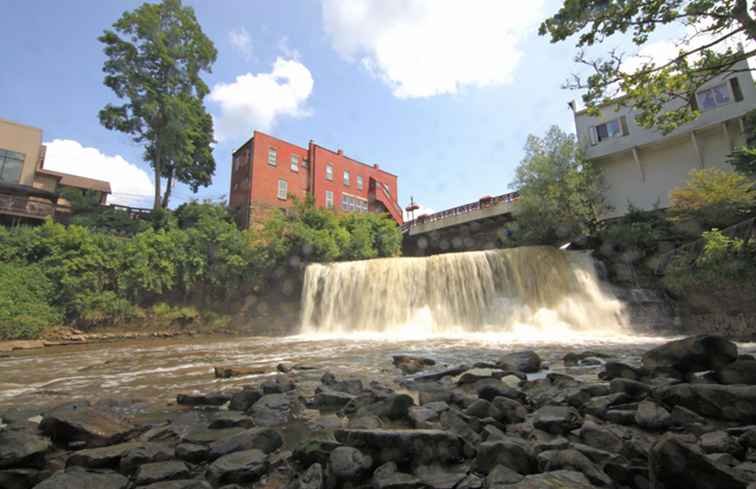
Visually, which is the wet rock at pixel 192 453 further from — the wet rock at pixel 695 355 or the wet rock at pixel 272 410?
the wet rock at pixel 695 355

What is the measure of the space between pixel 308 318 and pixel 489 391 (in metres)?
16.0

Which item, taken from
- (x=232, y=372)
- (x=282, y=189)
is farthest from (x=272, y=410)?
(x=282, y=189)

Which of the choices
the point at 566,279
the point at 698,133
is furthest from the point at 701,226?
the point at 698,133

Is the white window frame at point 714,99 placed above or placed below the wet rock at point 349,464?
above

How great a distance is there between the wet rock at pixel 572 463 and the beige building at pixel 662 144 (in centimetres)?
2143

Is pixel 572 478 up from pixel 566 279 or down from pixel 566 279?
down

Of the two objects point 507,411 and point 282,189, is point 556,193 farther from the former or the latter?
point 282,189

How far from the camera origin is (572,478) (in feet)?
6.16

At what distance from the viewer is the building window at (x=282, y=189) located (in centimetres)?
3136

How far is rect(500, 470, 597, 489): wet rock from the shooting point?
5.89 feet

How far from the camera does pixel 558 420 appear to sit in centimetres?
275

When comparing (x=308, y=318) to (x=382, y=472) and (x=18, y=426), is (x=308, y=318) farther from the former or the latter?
(x=382, y=472)

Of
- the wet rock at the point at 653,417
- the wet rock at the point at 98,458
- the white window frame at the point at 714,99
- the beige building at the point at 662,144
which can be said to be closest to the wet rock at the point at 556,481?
the wet rock at the point at 653,417

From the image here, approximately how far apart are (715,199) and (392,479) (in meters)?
17.6
